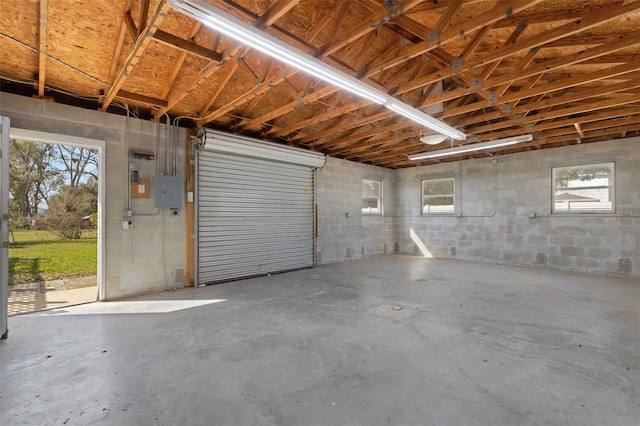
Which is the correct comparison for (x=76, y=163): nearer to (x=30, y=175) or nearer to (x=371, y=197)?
(x=30, y=175)

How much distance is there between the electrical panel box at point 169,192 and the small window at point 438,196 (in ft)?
22.0

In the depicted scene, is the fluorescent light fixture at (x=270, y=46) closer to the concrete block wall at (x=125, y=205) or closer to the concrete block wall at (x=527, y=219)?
the concrete block wall at (x=125, y=205)

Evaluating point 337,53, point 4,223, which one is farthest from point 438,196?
point 4,223

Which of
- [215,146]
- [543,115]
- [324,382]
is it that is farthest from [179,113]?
[543,115]

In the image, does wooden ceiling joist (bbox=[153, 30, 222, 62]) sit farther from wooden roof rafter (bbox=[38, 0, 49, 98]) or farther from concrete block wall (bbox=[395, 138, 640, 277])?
concrete block wall (bbox=[395, 138, 640, 277])

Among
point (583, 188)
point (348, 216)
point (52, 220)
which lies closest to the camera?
point (583, 188)

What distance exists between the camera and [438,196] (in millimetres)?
8195

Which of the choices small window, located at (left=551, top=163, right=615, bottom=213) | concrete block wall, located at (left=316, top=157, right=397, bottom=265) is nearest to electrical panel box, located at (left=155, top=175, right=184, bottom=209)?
concrete block wall, located at (left=316, top=157, right=397, bottom=265)

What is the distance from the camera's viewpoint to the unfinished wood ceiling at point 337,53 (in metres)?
2.41

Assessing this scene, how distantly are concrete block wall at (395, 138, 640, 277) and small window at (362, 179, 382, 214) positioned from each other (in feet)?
2.69

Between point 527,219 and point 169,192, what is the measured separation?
7.69 m

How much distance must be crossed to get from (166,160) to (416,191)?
680 centimetres

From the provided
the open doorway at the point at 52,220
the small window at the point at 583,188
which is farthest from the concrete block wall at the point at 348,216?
the open doorway at the point at 52,220

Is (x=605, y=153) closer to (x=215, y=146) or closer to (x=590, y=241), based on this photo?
(x=590, y=241)
